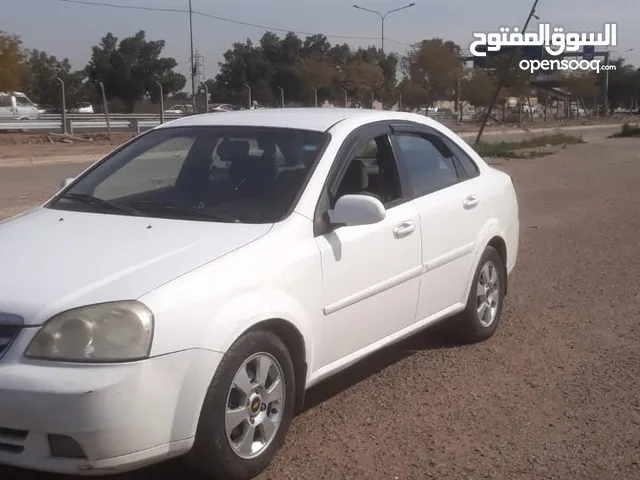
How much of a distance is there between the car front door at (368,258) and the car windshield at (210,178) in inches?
8.6

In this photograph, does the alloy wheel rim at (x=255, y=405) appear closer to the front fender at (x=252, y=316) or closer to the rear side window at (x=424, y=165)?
the front fender at (x=252, y=316)

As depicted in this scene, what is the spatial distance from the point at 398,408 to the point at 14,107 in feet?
140

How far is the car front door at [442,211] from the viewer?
534cm

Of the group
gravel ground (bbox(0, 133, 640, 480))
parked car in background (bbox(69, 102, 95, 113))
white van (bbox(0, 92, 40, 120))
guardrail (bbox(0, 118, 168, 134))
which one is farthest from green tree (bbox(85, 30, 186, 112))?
gravel ground (bbox(0, 133, 640, 480))

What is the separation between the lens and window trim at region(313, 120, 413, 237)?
4.50m

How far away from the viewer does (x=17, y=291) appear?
11.7ft

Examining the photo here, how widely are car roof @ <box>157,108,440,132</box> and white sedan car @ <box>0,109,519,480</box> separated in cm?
2

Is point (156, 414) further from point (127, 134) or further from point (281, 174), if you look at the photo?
point (127, 134)

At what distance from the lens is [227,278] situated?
12.6ft

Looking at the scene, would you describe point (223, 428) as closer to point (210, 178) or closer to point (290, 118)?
point (210, 178)

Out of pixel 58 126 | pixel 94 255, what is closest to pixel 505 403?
pixel 94 255

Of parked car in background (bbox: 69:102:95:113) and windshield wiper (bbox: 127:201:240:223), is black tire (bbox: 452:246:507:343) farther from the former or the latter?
parked car in background (bbox: 69:102:95:113)

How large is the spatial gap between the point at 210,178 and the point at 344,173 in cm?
70

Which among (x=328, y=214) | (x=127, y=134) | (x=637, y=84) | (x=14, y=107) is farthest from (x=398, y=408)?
(x=637, y=84)
